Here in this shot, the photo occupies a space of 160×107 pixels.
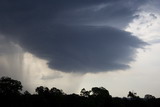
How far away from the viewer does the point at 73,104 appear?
186500 mm

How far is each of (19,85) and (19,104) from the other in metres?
39.6

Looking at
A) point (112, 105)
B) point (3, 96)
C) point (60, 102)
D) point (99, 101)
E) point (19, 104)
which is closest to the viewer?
point (112, 105)

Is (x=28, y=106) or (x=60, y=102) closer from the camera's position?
(x=28, y=106)

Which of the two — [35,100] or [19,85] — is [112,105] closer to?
[35,100]

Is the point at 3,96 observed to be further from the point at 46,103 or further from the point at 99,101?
the point at 99,101

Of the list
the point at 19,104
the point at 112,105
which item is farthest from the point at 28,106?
the point at 112,105

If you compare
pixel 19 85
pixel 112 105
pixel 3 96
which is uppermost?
pixel 19 85

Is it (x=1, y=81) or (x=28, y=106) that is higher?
(x=1, y=81)

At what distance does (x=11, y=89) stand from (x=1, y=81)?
973 cm

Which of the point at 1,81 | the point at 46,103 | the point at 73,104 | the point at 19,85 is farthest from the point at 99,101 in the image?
the point at 1,81

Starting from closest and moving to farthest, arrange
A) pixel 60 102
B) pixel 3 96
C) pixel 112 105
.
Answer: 1. pixel 112 105
2. pixel 3 96
3. pixel 60 102

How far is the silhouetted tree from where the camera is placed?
180 meters

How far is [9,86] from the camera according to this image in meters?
184

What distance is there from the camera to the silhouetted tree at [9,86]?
18024 centimetres
